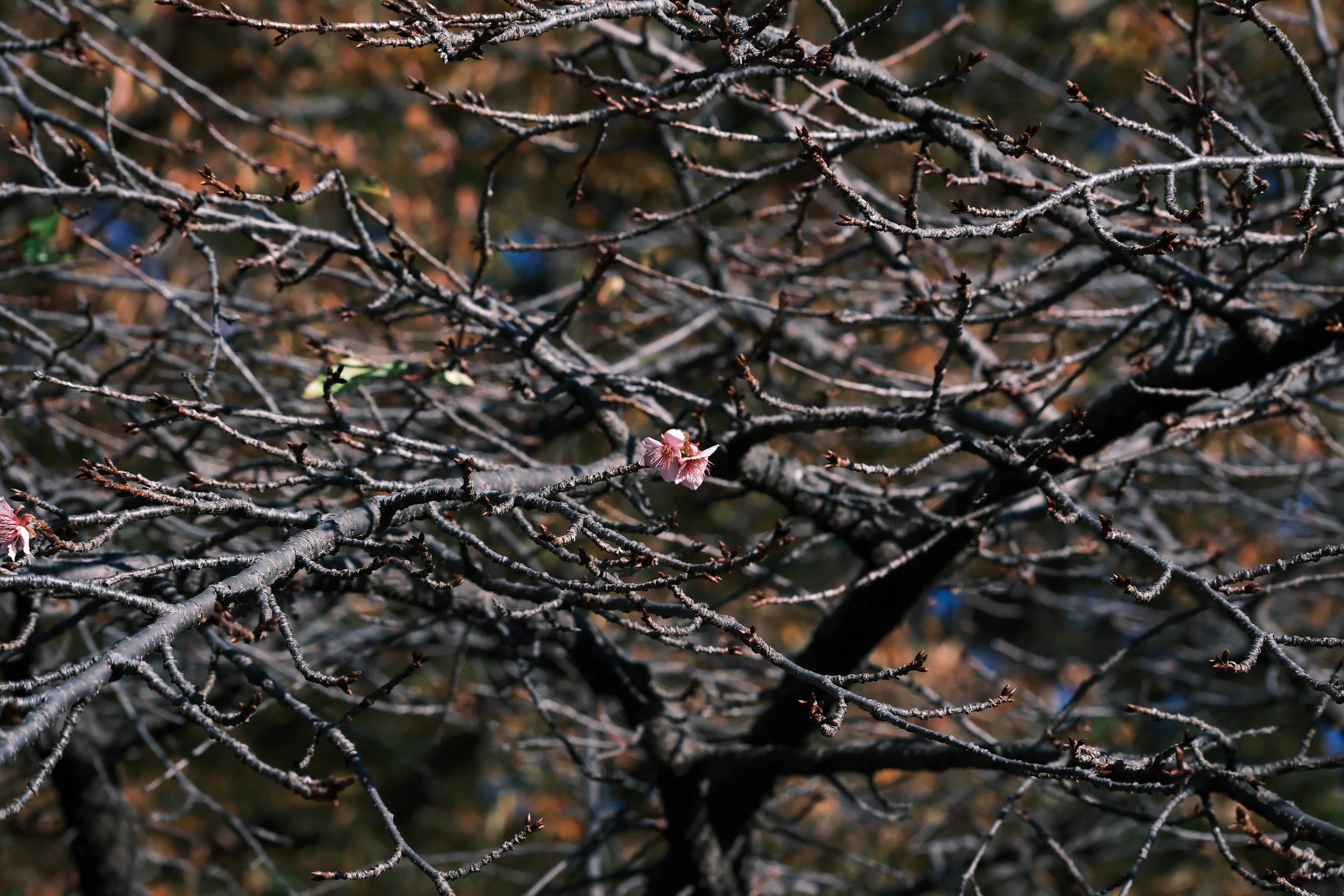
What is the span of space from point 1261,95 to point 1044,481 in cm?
337

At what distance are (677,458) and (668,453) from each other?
0.02 m

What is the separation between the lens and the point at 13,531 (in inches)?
65.0

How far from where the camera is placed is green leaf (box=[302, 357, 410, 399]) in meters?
2.21

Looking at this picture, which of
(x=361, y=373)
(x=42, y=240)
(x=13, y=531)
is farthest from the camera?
(x=42, y=240)

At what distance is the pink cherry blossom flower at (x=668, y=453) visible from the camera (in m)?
1.90

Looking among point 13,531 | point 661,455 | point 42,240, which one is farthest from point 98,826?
point 661,455

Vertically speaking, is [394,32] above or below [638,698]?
above

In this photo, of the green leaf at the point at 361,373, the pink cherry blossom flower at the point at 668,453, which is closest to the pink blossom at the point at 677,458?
the pink cherry blossom flower at the point at 668,453

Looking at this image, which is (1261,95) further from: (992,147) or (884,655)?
(884,655)

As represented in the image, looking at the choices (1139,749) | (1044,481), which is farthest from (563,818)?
(1044,481)

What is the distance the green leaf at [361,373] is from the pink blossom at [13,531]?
2.12 feet

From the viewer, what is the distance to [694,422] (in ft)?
7.99

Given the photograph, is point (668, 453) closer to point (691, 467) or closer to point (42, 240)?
point (691, 467)

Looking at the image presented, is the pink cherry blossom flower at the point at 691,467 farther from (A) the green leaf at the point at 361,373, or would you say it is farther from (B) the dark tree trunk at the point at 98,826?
(B) the dark tree trunk at the point at 98,826
